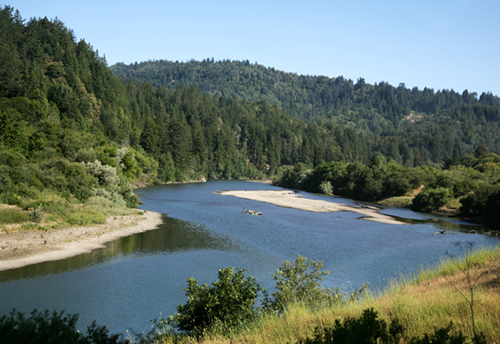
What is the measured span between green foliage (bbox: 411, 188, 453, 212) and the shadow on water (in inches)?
1886

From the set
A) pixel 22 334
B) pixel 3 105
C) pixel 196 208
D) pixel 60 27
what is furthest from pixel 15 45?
pixel 22 334

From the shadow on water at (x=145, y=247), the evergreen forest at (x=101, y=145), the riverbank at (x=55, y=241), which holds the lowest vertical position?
the shadow on water at (x=145, y=247)

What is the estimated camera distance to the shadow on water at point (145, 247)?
29.2 meters

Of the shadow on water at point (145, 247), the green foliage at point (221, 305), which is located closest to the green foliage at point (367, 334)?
the green foliage at point (221, 305)

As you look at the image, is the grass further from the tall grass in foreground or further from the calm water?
the tall grass in foreground

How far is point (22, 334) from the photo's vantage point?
26.9 ft

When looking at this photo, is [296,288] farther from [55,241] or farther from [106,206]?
[106,206]

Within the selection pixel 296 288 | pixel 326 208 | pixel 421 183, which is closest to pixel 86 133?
pixel 326 208

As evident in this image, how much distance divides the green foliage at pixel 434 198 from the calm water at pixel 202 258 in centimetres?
1048

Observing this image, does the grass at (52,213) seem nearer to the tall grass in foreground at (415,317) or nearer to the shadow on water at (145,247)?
the shadow on water at (145,247)

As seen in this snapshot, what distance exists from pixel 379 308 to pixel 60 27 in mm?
143011

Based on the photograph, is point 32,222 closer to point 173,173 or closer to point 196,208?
point 196,208

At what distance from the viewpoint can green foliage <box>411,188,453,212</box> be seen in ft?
240

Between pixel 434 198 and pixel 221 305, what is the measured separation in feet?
226
